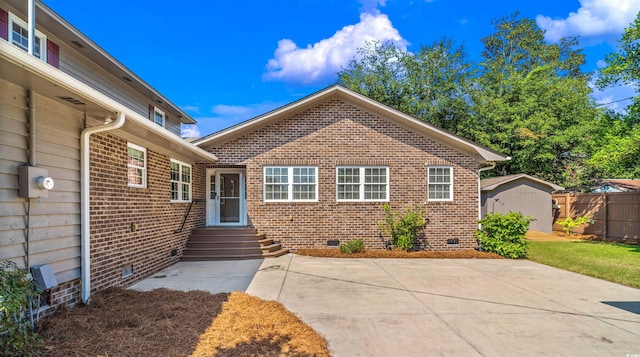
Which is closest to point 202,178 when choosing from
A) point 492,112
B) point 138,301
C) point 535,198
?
point 138,301

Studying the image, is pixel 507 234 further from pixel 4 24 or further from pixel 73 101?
pixel 4 24

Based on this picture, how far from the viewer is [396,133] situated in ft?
38.2

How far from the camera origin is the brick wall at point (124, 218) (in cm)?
569

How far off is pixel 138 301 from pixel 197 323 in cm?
157

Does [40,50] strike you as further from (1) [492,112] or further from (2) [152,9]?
(1) [492,112]

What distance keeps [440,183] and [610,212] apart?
27.6ft

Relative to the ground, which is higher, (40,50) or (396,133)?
(40,50)

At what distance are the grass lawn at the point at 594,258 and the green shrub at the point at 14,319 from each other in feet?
32.7

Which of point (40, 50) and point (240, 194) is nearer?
point (40, 50)

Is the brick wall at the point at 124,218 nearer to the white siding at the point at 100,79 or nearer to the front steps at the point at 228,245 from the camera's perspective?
the front steps at the point at 228,245

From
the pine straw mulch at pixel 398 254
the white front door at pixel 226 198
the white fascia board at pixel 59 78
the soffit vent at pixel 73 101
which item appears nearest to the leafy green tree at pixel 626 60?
the pine straw mulch at pixel 398 254

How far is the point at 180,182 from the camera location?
9.73 m

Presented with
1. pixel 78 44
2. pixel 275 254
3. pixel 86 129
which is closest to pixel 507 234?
pixel 275 254

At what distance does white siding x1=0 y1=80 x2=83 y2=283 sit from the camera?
3889 mm
